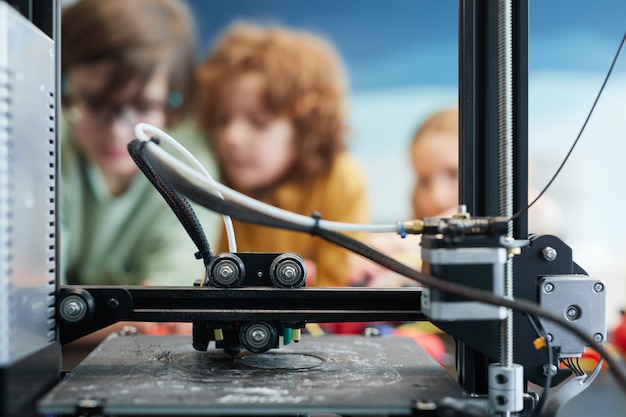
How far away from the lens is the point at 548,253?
861 mm

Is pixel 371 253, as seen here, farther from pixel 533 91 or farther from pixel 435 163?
pixel 533 91

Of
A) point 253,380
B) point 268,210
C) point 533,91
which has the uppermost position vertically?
point 533,91

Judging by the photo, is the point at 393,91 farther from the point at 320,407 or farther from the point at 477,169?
the point at 320,407

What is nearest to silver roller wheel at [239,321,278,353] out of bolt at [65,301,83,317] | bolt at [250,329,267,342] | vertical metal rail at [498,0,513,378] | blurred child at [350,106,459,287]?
bolt at [250,329,267,342]

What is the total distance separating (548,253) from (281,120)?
6.60 feet

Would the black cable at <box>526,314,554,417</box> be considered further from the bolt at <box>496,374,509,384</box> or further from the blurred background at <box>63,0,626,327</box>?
the blurred background at <box>63,0,626,327</box>

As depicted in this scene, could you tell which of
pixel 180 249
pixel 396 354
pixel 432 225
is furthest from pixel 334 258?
pixel 432 225

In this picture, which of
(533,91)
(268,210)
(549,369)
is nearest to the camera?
(268,210)

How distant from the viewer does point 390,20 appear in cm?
276

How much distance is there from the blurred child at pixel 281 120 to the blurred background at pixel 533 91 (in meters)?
0.07

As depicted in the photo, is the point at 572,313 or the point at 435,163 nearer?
the point at 572,313

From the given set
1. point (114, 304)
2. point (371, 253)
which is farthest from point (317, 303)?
point (114, 304)

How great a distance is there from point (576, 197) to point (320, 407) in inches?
95.6

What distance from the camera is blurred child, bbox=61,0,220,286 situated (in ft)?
8.86
